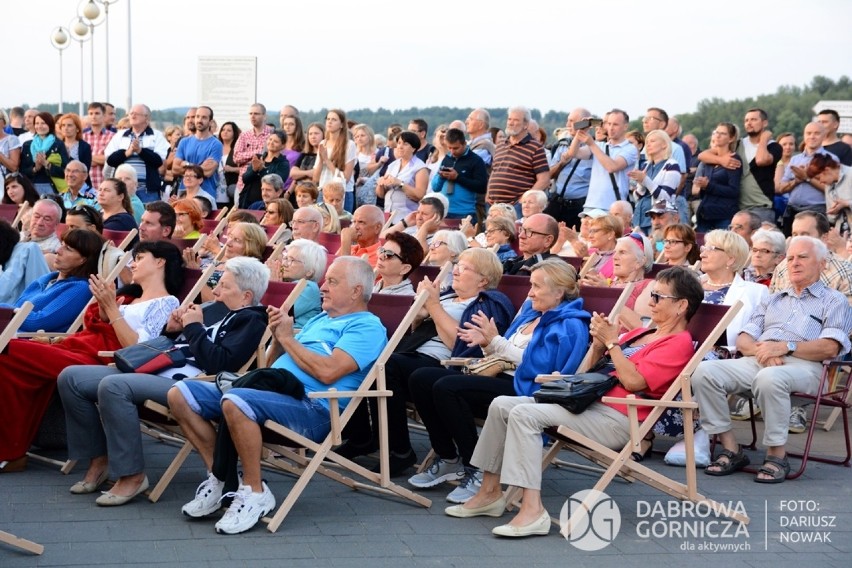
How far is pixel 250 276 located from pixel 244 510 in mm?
1371

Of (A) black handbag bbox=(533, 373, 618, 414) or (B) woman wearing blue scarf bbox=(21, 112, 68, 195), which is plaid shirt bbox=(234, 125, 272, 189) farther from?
(A) black handbag bbox=(533, 373, 618, 414)

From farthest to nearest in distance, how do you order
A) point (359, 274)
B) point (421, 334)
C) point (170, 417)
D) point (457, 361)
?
point (421, 334), point (457, 361), point (359, 274), point (170, 417)

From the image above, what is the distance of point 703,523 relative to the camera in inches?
221

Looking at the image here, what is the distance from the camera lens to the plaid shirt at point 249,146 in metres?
14.0

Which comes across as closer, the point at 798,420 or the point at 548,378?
the point at 548,378

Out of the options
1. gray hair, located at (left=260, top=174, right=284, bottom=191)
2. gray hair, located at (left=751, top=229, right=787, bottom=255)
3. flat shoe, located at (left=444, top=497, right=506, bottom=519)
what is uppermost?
gray hair, located at (left=751, top=229, right=787, bottom=255)

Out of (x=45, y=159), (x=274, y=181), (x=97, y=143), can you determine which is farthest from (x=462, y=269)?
(x=97, y=143)

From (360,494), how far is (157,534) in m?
1.24

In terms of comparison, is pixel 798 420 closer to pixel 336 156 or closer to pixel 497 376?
pixel 497 376

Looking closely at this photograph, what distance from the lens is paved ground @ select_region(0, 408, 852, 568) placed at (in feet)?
16.5

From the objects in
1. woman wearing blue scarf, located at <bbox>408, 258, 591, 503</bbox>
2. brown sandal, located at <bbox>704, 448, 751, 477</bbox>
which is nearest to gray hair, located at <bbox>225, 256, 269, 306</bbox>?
woman wearing blue scarf, located at <bbox>408, 258, 591, 503</bbox>

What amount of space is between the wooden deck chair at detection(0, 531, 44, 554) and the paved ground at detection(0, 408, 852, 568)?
0.04 meters

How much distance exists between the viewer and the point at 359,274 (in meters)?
6.18

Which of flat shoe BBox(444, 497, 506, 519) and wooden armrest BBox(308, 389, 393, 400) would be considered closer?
wooden armrest BBox(308, 389, 393, 400)
